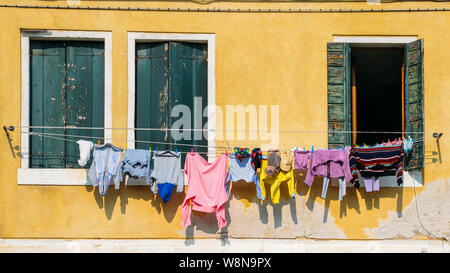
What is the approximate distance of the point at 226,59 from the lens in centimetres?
790

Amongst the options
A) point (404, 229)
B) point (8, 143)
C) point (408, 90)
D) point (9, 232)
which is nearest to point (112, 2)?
point (8, 143)

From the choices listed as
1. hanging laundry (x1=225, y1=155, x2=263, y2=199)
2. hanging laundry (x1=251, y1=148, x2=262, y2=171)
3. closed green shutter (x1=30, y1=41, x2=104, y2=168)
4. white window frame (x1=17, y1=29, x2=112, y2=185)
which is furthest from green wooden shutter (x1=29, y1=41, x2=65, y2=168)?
hanging laundry (x1=251, y1=148, x2=262, y2=171)

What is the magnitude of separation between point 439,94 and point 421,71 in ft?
1.52

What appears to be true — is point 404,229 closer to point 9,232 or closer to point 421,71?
point 421,71

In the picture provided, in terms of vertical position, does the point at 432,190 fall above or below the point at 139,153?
below

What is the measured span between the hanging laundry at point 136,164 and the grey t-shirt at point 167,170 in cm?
10

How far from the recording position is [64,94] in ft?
25.9

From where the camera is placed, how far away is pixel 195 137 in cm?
794

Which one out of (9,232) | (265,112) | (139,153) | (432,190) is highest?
(265,112)

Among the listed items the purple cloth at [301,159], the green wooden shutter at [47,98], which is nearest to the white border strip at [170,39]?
the green wooden shutter at [47,98]

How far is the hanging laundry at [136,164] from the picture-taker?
7457 mm

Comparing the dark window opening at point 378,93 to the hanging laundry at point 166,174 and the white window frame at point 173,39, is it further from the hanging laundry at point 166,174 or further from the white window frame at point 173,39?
the hanging laundry at point 166,174

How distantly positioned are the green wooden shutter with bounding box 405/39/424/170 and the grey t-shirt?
3135 mm

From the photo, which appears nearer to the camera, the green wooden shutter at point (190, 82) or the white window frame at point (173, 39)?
the white window frame at point (173, 39)
